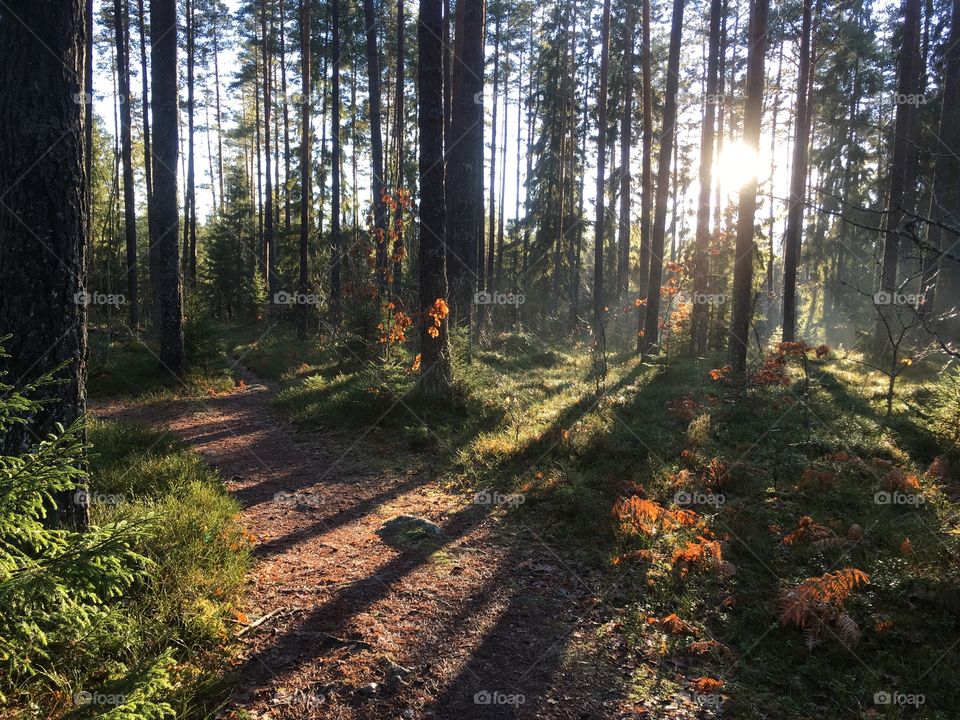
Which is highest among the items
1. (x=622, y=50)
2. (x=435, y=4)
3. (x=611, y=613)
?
(x=622, y=50)

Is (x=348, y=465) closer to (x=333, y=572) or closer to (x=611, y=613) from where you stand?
(x=333, y=572)

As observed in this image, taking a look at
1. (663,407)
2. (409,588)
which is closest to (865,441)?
(663,407)

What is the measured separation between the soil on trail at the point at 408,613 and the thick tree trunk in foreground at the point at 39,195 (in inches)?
84.5

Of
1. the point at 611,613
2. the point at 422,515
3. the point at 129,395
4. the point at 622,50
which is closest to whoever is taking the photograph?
the point at 611,613

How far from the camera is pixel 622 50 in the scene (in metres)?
22.0

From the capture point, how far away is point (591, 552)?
4.82 metres

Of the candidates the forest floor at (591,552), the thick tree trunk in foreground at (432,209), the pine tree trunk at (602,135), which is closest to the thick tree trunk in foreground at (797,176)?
the pine tree trunk at (602,135)

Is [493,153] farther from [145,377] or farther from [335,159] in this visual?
[145,377]

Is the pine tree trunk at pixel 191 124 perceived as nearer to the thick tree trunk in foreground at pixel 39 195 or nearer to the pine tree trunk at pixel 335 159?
the pine tree trunk at pixel 335 159

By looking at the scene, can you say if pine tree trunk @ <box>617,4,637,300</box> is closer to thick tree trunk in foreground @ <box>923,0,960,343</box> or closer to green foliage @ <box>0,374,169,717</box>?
thick tree trunk in foreground @ <box>923,0,960,343</box>

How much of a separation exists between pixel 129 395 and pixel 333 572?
7.89m

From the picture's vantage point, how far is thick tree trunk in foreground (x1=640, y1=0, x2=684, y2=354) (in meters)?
14.6

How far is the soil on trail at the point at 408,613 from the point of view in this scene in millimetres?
3004

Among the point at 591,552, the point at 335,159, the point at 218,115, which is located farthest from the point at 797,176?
the point at 218,115
